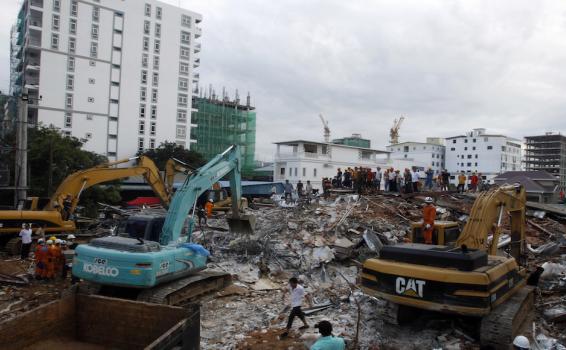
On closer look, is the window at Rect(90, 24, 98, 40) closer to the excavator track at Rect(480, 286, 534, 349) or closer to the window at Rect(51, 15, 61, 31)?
the window at Rect(51, 15, 61, 31)

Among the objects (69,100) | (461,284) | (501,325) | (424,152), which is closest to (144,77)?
(69,100)

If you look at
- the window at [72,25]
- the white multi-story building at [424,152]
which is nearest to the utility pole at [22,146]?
the window at [72,25]

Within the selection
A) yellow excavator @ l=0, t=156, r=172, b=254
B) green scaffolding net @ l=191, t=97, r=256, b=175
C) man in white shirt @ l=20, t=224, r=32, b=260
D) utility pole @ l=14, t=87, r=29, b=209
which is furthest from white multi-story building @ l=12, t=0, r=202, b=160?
→ man in white shirt @ l=20, t=224, r=32, b=260

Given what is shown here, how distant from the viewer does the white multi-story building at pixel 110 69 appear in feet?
166

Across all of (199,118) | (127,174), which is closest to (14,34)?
(199,118)

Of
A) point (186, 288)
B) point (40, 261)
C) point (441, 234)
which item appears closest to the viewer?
point (441, 234)

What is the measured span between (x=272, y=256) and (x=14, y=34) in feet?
211

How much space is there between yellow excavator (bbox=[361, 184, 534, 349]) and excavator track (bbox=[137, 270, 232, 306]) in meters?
3.75

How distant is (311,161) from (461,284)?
4435 centimetres

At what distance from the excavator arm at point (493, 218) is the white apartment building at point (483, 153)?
79.6 metres

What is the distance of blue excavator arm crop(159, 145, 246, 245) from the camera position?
32.2 feet

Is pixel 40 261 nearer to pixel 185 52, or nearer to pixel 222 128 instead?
pixel 185 52

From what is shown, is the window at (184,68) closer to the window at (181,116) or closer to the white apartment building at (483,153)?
the window at (181,116)

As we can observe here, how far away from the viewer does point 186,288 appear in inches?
358
